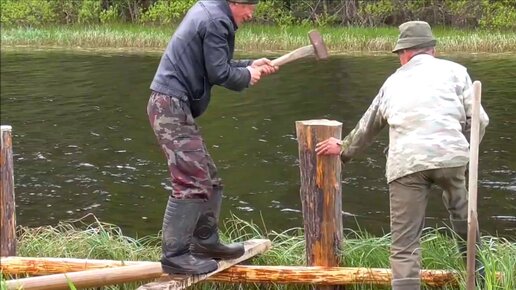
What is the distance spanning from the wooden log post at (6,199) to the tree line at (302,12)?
2638 cm

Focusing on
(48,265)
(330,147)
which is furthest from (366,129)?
(48,265)

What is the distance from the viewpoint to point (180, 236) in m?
5.01

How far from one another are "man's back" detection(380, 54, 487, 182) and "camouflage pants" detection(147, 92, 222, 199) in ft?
3.65

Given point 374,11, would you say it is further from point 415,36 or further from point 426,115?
point 426,115

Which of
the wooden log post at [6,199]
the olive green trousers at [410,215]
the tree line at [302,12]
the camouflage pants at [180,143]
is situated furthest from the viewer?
the tree line at [302,12]

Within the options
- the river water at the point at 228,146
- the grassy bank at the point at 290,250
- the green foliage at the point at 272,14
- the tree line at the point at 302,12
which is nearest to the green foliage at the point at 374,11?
the tree line at the point at 302,12

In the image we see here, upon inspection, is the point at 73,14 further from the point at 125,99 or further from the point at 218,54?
the point at 218,54

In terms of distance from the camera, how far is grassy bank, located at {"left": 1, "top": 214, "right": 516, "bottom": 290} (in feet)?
17.2

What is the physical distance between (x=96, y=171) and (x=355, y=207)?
389 cm

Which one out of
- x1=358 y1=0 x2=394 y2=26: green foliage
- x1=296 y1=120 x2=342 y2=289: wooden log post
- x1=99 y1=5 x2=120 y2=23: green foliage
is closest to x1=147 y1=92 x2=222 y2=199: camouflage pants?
x1=296 y1=120 x2=342 y2=289: wooden log post

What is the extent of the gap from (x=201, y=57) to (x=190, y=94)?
0.76 feet

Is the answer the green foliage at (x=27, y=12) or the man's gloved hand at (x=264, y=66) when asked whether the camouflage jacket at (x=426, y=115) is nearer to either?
the man's gloved hand at (x=264, y=66)

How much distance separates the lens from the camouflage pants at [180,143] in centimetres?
485

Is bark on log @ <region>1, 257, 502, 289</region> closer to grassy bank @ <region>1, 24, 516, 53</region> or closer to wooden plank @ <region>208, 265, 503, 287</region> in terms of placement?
wooden plank @ <region>208, 265, 503, 287</region>
